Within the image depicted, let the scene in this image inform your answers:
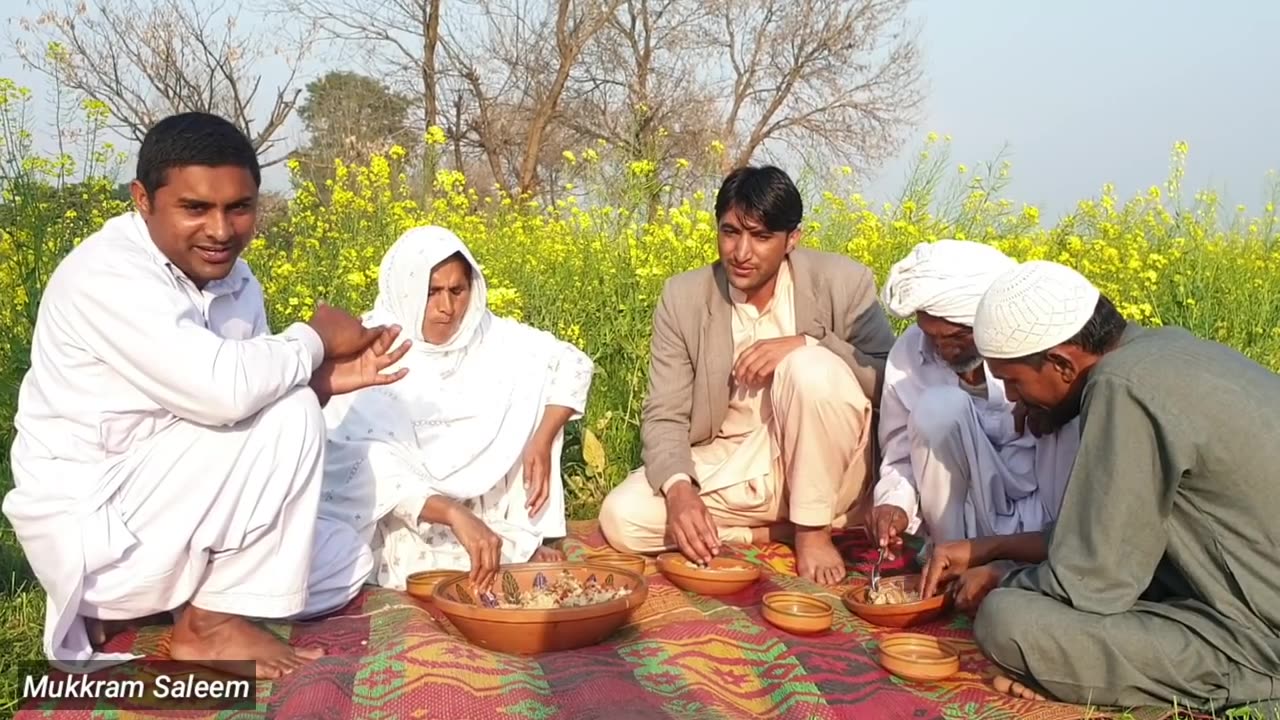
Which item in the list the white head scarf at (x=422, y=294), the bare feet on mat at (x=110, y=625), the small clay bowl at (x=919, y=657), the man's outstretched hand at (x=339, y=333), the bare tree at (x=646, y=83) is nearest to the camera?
the small clay bowl at (x=919, y=657)

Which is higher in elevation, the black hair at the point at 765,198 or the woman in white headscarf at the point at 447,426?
the black hair at the point at 765,198

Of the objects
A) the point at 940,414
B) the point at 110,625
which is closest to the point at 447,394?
the point at 110,625

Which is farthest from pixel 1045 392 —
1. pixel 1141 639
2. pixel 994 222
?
pixel 994 222

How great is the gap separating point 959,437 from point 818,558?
68 cm

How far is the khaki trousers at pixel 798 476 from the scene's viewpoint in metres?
3.77

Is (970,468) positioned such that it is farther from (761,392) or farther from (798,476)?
(761,392)

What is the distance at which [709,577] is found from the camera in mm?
3350

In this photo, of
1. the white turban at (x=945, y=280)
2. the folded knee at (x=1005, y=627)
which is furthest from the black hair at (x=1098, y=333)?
the white turban at (x=945, y=280)

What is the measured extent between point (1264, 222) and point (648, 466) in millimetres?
5505

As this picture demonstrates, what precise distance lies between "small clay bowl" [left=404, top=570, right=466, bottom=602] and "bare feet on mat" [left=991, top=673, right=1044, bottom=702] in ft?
5.40

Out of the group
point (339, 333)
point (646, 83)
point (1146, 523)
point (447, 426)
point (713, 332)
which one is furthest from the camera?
point (646, 83)

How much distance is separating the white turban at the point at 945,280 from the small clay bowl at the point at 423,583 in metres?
1.74

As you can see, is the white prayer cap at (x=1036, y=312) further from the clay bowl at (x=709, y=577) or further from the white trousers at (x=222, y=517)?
the white trousers at (x=222, y=517)

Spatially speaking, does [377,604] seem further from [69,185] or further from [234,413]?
[69,185]
